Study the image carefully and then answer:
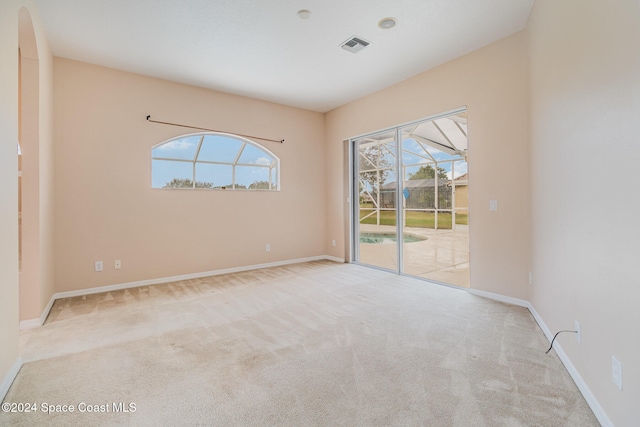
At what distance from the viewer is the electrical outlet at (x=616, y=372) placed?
51.1 inches

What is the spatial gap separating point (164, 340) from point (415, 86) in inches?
162

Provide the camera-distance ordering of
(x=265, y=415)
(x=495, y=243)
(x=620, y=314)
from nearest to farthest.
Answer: (x=620, y=314) → (x=265, y=415) → (x=495, y=243)

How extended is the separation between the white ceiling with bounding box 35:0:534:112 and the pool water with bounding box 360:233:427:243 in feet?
7.41

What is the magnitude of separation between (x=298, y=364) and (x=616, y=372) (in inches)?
64.9

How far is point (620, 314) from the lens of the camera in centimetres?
130

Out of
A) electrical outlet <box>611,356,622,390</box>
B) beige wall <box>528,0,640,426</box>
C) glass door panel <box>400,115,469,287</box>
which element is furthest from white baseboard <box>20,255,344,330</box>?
electrical outlet <box>611,356,622,390</box>

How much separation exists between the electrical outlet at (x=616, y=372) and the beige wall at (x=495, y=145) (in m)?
1.79

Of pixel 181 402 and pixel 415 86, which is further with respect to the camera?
pixel 415 86

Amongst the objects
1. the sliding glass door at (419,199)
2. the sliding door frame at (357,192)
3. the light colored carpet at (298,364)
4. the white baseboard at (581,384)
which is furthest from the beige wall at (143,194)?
the white baseboard at (581,384)

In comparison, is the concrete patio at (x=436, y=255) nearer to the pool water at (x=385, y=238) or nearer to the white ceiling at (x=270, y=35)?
the pool water at (x=385, y=238)

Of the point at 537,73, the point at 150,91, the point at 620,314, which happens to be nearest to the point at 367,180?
the point at 537,73

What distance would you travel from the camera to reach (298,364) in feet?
6.52

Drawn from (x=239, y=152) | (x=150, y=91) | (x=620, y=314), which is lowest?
(x=620, y=314)

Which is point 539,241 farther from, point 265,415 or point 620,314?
point 265,415
